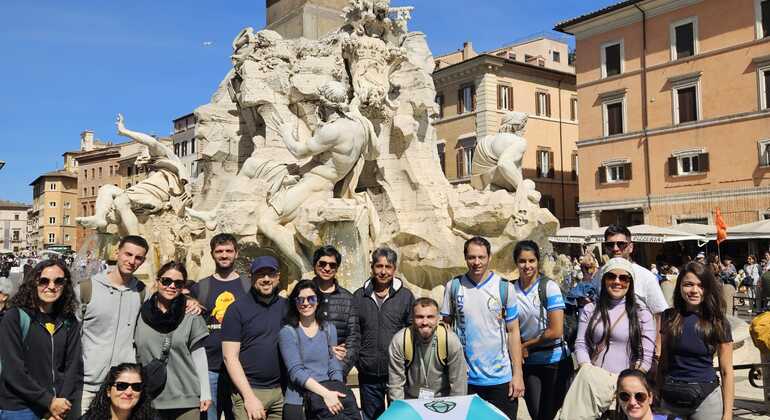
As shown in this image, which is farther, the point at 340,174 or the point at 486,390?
the point at 340,174

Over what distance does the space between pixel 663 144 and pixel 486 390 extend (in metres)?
27.9

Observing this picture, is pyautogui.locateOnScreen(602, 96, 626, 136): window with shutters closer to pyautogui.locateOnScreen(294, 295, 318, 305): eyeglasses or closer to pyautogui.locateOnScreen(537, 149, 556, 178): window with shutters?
pyautogui.locateOnScreen(537, 149, 556, 178): window with shutters

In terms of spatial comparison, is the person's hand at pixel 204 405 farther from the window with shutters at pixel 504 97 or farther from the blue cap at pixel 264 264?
the window with shutters at pixel 504 97

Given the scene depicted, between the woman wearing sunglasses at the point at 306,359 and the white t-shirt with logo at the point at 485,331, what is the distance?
78 cm

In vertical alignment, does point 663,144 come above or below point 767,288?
above

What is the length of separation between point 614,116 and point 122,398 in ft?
102

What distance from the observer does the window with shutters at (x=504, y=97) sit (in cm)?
3453

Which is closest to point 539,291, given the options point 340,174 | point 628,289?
point 628,289

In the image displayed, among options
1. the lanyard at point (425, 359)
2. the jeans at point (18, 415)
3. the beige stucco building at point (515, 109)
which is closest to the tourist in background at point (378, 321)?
the lanyard at point (425, 359)

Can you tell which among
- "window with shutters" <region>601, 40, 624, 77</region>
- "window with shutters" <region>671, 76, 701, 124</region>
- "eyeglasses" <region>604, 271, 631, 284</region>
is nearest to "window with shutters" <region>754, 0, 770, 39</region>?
"window with shutters" <region>671, 76, 701, 124</region>

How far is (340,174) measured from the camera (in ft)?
30.8

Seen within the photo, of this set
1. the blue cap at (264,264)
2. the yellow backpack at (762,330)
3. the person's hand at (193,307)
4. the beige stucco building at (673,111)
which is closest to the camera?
the person's hand at (193,307)

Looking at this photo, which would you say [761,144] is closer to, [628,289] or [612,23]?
[612,23]

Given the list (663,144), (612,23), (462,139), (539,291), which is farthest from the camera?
(462,139)
